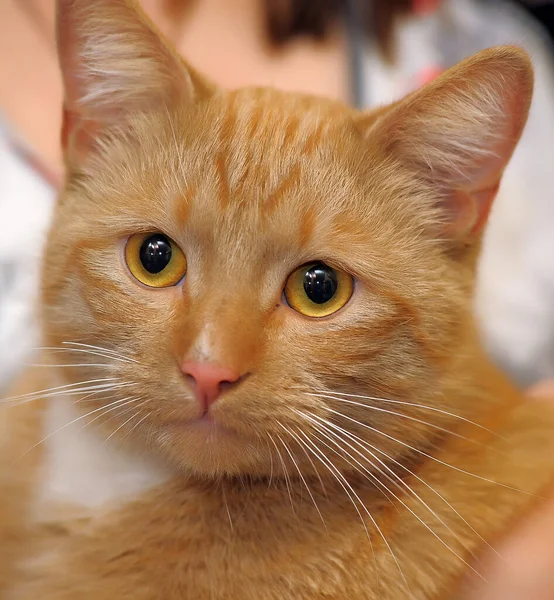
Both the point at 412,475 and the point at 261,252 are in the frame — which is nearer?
the point at 261,252

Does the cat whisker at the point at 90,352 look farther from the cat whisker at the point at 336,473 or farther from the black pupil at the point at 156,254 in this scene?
the cat whisker at the point at 336,473

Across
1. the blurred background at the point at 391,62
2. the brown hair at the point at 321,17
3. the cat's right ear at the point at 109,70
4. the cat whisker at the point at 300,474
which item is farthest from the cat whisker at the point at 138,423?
the brown hair at the point at 321,17

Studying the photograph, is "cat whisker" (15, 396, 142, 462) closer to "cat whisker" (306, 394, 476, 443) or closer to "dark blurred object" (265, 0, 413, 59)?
"cat whisker" (306, 394, 476, 443)

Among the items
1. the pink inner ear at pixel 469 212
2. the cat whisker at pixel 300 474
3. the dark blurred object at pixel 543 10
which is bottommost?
the cat whisker at pixel 300 474

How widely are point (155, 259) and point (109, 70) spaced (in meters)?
0.40

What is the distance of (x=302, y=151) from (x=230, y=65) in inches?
49.1

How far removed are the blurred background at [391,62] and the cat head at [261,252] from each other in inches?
35.1

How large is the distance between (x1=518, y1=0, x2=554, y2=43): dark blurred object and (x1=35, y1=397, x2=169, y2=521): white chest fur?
8.59ft

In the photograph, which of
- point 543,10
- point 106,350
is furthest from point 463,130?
point 543,10

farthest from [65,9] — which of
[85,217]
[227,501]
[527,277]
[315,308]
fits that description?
[527,277]

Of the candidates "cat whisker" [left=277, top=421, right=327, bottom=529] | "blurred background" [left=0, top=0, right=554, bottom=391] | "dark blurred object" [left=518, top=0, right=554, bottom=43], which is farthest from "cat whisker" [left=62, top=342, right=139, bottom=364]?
"dark blurred object" [left=518, top=0, right=554, bottom=43]

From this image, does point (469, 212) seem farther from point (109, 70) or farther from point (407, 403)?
point (109, 70)

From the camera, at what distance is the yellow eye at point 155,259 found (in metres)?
0.99

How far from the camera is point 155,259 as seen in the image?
100cm
